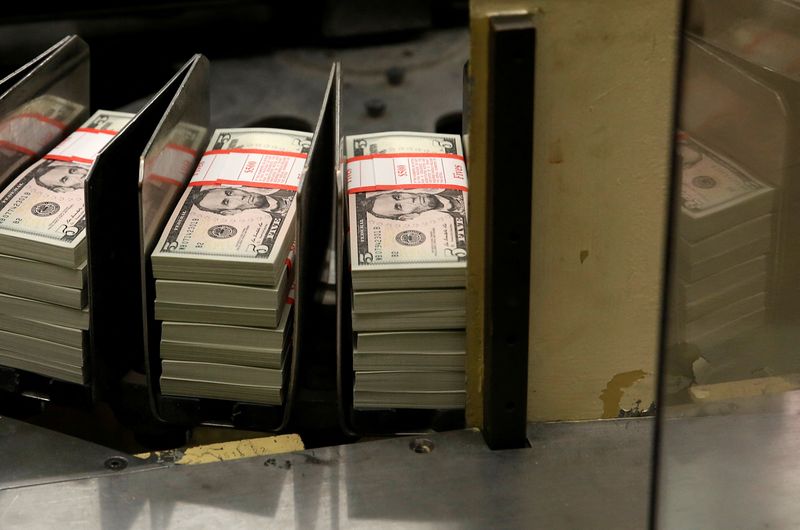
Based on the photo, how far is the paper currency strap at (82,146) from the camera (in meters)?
1.75

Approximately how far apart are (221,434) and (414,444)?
16.9 inches

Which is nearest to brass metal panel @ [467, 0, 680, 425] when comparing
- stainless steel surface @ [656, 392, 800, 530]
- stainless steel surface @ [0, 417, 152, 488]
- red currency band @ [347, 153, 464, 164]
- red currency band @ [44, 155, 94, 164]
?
stainless steel surface @ [656, 392, 800, 530]

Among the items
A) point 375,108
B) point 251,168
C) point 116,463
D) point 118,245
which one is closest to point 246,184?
point 251,168

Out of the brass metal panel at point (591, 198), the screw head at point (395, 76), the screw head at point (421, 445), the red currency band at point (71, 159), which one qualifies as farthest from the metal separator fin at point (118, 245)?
the screw head at point (395, 76)

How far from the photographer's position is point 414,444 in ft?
4.58

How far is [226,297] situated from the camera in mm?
1466

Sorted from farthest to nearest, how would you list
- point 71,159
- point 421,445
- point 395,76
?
point 395,76
point 71,159
point 421,445

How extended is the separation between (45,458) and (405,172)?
0.65 metres

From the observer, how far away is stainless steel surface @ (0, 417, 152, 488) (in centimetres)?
141

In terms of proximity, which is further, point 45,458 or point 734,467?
point 45,458

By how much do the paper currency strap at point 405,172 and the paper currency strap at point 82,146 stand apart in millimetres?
425

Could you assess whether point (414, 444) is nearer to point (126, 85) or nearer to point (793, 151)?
point (793, 151)

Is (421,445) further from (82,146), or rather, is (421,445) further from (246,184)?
(82,146)

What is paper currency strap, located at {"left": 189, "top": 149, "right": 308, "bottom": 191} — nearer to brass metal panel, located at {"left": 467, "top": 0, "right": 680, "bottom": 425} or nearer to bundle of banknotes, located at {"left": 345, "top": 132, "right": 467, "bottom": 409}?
bundle of banknotes, located at {"left": 345, "top": 132, "right": 467, "bottom": 409}
